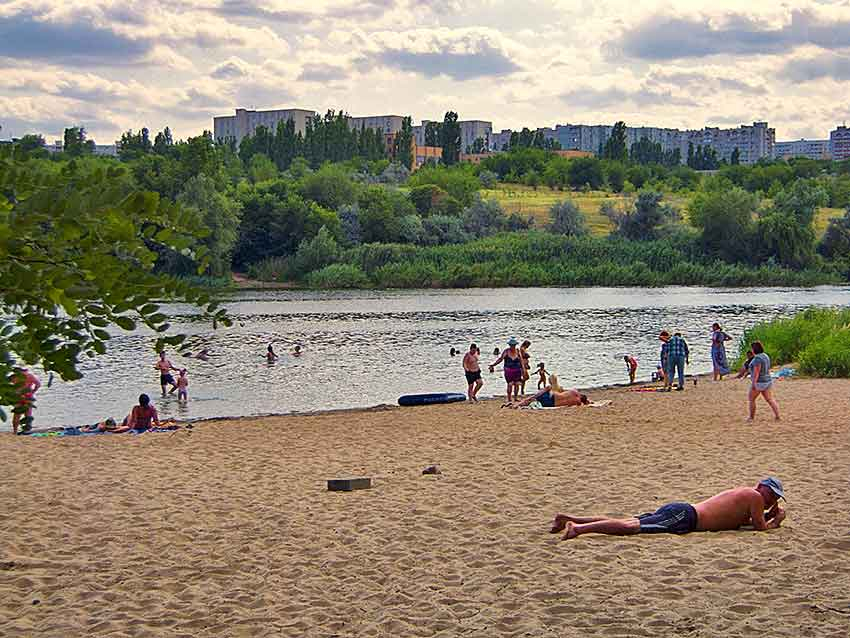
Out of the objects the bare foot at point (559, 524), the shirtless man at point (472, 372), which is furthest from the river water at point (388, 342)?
the bare foot at point (559, 524)

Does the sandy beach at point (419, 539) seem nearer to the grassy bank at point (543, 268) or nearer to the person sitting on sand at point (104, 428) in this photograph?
the person sitting on sand at point (104, 428)

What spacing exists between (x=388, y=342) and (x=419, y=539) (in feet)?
106

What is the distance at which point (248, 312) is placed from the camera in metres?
59.1

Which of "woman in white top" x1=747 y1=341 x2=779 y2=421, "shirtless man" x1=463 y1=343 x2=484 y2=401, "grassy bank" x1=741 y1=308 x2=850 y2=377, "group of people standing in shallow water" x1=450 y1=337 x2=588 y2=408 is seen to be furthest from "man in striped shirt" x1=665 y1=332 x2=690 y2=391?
"woman in white top" x1=747 y1=341 x2=779 y2=421

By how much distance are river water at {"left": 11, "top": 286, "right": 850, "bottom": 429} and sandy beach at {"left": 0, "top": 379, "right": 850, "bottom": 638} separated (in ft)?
8.35

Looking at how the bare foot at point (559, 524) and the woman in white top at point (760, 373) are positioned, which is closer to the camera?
the bare foot at point (559, 524)

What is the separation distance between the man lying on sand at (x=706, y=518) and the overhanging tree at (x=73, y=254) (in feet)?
24.2

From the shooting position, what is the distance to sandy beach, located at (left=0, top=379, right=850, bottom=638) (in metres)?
8.28

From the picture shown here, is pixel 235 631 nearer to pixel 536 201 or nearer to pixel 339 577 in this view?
pixel 339 577

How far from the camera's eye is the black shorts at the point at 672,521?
34.0 ft

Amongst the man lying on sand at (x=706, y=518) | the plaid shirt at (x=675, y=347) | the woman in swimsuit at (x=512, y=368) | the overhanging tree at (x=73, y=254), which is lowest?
the man lying on sand at (x=706, y=518)

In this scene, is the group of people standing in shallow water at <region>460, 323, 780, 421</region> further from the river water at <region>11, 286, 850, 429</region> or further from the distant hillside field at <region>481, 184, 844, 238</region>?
the distant hillside field at <region>481, 184, 844, 238</region>

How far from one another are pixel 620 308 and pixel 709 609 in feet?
168

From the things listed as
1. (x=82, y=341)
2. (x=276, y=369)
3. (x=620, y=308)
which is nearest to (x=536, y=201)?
(x=620, y=308)
